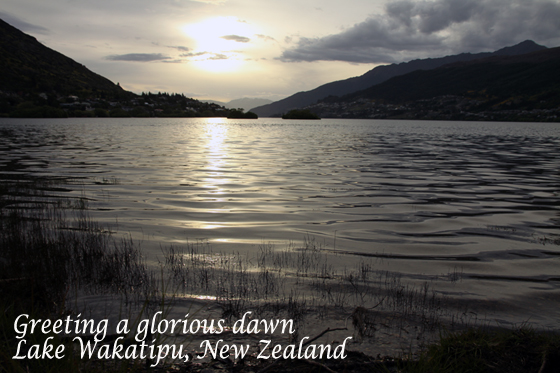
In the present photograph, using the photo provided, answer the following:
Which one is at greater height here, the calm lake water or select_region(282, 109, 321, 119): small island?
select_region(282, 109, 321, 119): small island

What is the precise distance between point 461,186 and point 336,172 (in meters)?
6.32

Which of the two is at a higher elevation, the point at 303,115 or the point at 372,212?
the point at 303,115

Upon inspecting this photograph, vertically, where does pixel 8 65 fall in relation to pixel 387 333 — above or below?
above

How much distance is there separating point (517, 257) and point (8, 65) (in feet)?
819

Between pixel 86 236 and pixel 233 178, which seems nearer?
pixel 86 236

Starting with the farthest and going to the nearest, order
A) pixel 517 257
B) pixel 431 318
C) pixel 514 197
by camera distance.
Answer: pixel 514 197
pixel 517 257
pixel 431 318

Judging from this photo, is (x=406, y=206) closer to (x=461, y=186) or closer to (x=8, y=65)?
(x=461, y=186)

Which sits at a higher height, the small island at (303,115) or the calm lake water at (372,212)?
the small island at (303,115)

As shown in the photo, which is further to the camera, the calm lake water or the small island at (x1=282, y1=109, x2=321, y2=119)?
the small island at (x1=282, y1=109, x2=321, y2=119)

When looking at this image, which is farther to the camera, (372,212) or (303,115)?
(303,115)

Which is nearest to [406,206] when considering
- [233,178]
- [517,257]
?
[517,257]

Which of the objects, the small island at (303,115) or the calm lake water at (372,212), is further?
the small island at (303,115)

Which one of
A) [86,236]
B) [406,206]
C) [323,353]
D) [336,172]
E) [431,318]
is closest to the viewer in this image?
[323,353]

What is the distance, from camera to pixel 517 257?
7.54 m
